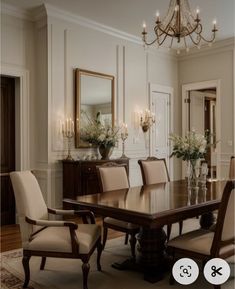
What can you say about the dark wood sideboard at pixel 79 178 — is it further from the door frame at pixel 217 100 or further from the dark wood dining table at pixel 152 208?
the door frame at pixel 217 100

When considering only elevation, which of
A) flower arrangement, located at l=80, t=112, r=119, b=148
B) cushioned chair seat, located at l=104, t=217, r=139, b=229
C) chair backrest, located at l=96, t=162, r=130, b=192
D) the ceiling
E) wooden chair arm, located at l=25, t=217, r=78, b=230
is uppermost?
the ceiling

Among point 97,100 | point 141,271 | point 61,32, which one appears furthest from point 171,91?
point 141,271

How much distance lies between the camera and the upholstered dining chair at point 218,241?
2.37 meters

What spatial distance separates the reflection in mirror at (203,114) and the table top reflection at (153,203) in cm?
382

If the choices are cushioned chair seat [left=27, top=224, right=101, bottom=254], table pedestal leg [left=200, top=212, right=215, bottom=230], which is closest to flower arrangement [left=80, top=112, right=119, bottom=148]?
table pedestal leg [left=200, top=212, right=215, bottom=230]

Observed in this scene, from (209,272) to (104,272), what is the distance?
0.96m

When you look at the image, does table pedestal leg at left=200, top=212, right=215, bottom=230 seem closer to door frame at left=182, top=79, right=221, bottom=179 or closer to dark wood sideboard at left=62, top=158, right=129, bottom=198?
Answer: dark wood sideboard at left=62, top=158, right=129, bottom=198

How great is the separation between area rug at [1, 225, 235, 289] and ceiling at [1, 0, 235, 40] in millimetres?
3404

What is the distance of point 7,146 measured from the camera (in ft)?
16.4

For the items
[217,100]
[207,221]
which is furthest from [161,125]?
[207,221]

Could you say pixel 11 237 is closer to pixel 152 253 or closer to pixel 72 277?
pixel 72 277

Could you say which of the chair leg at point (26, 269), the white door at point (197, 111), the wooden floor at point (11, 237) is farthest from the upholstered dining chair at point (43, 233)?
the white door at point (197, 111)

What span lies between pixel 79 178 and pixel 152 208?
2449 millimetres

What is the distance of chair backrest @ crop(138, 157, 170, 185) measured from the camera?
4.20 meters
